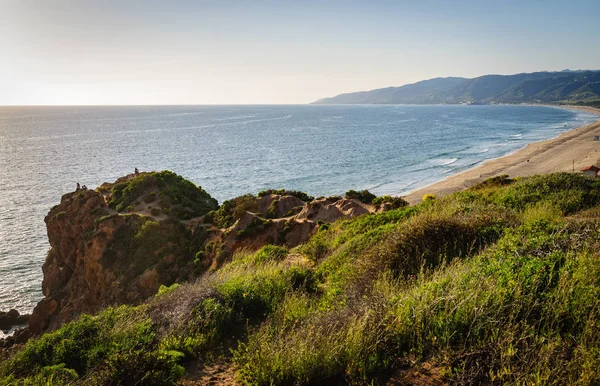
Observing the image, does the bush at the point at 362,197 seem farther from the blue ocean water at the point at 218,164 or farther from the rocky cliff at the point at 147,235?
the blue ocean water at the point at 218,164

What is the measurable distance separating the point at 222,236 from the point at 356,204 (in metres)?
11.0

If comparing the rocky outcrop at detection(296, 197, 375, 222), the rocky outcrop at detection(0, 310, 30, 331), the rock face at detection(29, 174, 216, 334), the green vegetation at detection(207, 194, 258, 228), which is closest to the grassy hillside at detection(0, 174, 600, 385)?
the rocky outcrop at detection(296, 197, 375, 222)

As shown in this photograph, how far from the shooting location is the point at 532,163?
7019 cm

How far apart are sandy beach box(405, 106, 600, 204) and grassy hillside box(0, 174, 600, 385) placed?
39543 mm

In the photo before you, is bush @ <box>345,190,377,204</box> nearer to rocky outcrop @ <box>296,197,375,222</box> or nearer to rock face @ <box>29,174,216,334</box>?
rocky outcrop @ <box>296,197,375,222</box>

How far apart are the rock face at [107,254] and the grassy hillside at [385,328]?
2034 cm

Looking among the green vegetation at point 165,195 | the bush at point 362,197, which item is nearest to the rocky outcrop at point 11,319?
the green vegetation at point 165,195

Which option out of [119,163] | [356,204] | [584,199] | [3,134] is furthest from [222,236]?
[3,134]

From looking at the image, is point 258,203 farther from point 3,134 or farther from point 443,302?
point 3,134

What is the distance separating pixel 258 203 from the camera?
115 feet

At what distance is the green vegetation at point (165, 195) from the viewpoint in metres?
35.1

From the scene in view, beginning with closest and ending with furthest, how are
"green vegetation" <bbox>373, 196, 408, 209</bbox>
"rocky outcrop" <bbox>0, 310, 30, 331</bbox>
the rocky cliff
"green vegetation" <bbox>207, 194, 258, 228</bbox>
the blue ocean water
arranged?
the rocky cliff, "green vegetation" <bbox>373, 196, 408, 209</bbox>, "green vegetation" <bbox>207, 194, 258, 228</bbox>, "rocky outcrop" <bbox>0, 310, 30, 331</bbox>, the blue ocean water

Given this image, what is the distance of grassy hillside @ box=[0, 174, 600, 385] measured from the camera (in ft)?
16.4

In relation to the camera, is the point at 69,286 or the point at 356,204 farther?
the point at 69,286
